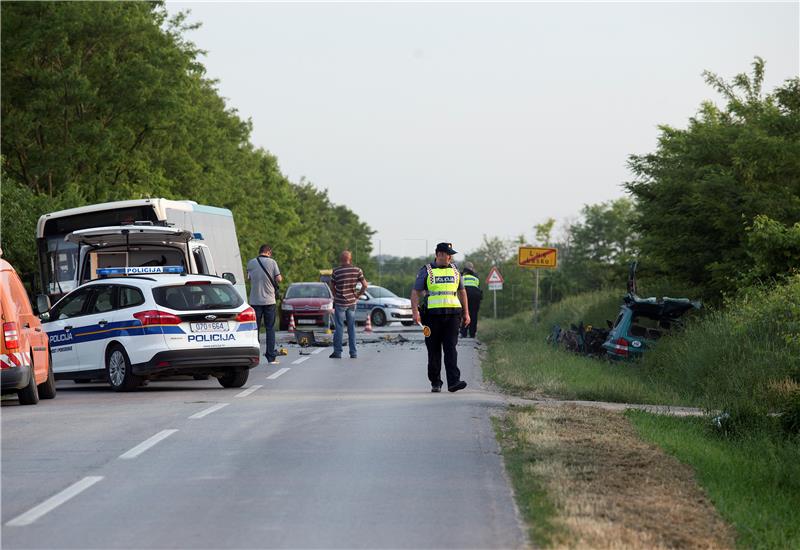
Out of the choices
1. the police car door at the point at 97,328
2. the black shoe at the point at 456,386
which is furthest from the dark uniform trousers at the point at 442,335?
the police car door at the point at 97,328

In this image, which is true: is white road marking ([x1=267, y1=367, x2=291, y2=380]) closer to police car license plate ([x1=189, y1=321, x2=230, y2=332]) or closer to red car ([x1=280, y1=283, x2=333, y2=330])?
police car license plate ([x1=189, y1=321, x2=230, y2=332])

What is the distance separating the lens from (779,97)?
95.3 ft

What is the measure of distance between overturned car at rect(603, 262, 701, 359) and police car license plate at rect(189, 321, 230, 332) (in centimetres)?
903

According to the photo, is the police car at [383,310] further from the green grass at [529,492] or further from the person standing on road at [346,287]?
the green grass at [529,492]

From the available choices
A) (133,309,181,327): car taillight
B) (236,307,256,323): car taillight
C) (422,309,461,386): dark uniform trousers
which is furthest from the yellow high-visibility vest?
(133,309,181,327): car taillight

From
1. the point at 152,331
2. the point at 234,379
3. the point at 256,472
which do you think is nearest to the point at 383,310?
the point at 234,379

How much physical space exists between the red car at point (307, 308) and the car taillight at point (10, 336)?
89.5 ft

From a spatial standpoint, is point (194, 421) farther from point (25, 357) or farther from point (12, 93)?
point (12, 93)

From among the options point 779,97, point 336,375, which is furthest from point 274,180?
point 336,375

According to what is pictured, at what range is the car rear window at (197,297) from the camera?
18.0 m

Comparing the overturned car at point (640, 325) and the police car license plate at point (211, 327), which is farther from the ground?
the police car license plate at point (211, 327)

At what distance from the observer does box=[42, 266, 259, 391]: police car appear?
17750 mm

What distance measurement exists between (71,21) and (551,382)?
32.5 metres

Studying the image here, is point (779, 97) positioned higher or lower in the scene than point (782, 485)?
higher
